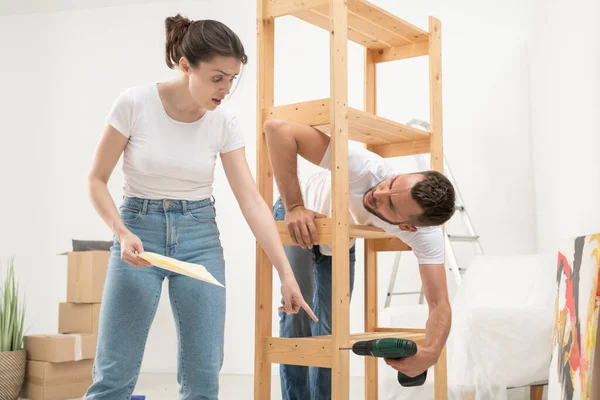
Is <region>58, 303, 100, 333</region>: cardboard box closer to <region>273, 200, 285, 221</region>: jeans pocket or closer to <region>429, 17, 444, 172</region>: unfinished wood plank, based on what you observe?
<region>273, 200, 285, 221</region>: jeans pocket

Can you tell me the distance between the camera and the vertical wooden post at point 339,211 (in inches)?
79.3

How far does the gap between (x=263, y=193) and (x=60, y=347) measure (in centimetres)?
227

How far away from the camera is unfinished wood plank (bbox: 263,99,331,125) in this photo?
2107 mm

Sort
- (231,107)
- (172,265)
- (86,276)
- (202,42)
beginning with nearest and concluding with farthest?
(172,265)
(202,42)
(86,276)
(231,107)

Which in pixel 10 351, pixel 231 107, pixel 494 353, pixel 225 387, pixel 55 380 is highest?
pixel 231 107

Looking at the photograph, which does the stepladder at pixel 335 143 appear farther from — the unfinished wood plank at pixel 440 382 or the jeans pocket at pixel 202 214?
the jeans pocket at pixel 202 214

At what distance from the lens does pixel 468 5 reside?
4.68 m

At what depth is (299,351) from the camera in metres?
2.09

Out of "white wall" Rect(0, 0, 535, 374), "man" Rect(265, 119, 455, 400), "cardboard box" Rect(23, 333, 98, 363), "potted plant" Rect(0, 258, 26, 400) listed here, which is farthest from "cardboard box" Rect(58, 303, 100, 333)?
"man" Rect(265, 119, 455, 400)

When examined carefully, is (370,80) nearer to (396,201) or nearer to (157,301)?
(396,201)

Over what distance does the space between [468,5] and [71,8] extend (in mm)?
3223

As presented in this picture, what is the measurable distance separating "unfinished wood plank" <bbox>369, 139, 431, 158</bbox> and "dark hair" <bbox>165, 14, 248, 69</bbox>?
1.06m

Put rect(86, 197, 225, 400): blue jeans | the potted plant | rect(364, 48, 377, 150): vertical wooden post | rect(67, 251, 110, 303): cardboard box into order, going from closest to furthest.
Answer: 1. rect(86, 197, 225, 400): blue jeans
2. rect(364, 48, 377, 150): vertical wooden post
3. the potted plant
4. rect(67, 251, 110, 303): cardboard box

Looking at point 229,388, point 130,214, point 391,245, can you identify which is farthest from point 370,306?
point 229,388
